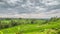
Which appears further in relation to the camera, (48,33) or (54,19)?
(54,19)

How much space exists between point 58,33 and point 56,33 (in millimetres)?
690

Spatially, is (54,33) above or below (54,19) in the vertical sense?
above

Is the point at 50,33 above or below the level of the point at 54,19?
above

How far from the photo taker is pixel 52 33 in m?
49.0

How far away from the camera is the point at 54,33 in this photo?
49.8m

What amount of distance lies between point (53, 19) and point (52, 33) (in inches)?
3823

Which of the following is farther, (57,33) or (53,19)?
(53,19)

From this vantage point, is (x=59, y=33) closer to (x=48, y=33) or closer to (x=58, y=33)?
(x=58, y=33)

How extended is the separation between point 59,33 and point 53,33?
203 centimetres

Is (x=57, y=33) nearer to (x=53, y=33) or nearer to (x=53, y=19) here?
(x=53, y=33)

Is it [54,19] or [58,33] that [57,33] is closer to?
[58,33]

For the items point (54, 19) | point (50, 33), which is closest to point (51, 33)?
point (50, 33)

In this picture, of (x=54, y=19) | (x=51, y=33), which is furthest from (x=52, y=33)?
(x=54, y=19)

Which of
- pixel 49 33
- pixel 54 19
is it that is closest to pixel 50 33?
pixel 49 33
